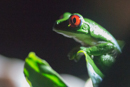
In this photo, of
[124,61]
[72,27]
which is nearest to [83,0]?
[72,27]

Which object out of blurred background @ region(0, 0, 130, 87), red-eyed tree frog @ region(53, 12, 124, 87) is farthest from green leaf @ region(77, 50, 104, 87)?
blurred background @ region(0, 0, 130, 87)

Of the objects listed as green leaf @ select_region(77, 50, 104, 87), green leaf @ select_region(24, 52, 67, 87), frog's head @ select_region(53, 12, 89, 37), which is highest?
frog's head @ select_region(53, 12, 89, 37)

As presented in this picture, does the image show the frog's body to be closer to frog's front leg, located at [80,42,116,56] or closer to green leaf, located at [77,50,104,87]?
frog's front leg, located at [80,42,116,56]

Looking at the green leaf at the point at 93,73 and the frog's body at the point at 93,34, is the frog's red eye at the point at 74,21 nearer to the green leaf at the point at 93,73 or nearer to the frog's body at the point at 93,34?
the frog's body at the point at 93,34

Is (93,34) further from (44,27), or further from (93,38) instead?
(44,27)

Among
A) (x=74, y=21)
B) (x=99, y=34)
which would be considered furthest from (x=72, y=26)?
(x=99, y=34)
